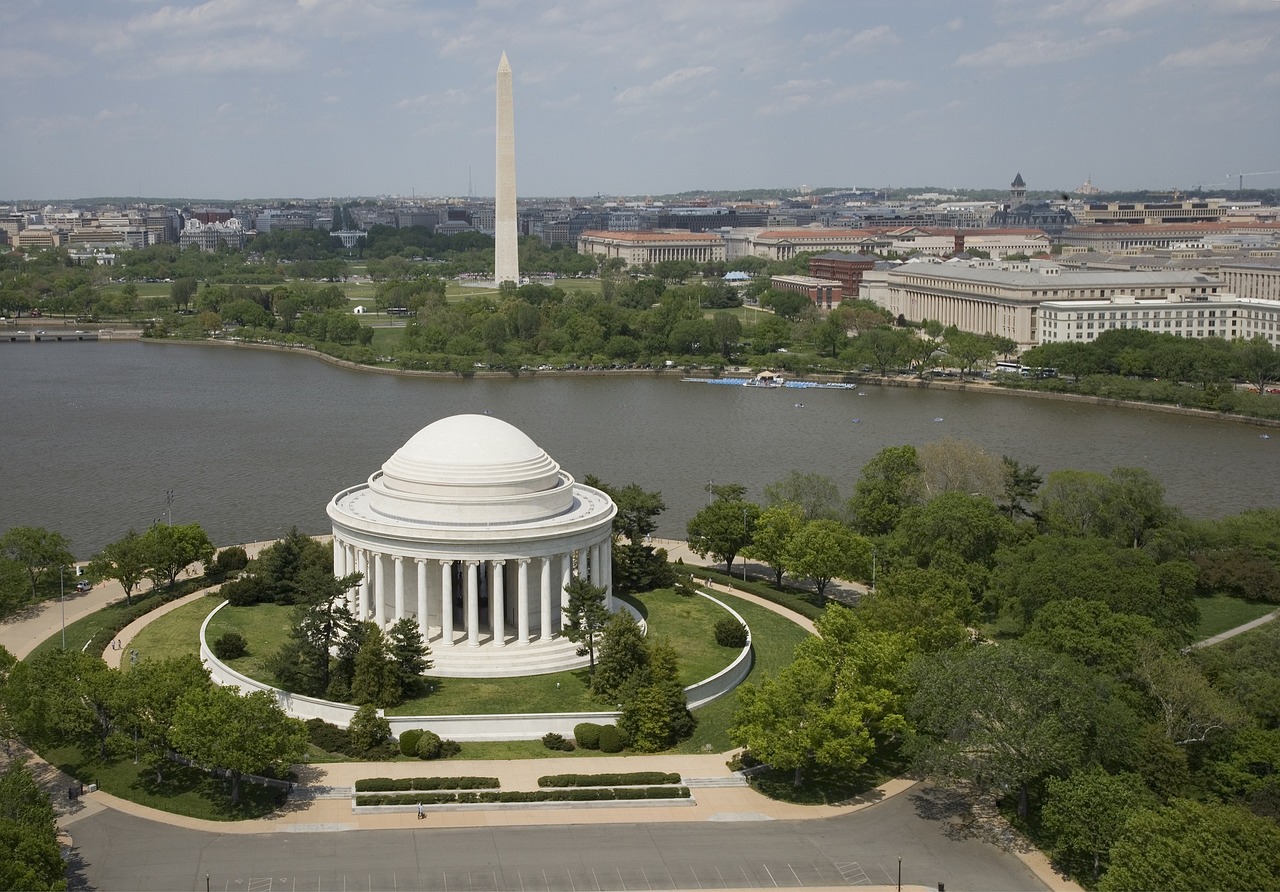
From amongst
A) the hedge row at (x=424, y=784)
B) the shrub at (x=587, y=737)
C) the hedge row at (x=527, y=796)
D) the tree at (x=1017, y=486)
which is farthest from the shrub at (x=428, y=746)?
the tree at (x=1017, y=486)

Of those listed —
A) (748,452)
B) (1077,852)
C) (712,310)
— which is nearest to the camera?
(1077,852)

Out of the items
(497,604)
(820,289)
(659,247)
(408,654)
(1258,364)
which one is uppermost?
(659,247)

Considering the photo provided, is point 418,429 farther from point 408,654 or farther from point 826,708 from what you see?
point 826,708

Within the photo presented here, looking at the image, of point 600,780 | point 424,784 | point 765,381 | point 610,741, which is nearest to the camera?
point 424,784

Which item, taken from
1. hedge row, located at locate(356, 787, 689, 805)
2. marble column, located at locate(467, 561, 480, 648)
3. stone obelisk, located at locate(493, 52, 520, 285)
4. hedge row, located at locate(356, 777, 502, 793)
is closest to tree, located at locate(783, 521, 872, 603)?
marble column, located at locate(467, 561, 480, 648)

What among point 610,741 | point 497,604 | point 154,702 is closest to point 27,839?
point 154,702

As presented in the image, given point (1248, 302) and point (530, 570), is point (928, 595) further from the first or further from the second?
point (1248, 302)

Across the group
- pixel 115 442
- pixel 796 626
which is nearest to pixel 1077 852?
pixel 796 626
